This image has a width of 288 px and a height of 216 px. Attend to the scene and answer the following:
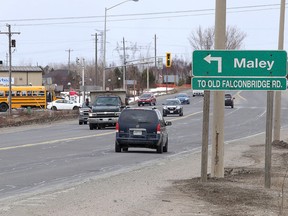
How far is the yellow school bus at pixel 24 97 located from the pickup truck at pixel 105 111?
118 feet

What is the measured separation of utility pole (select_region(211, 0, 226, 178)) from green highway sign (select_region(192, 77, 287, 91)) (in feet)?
4.34

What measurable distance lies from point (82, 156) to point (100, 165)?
361 centimetres

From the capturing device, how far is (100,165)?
2070cm

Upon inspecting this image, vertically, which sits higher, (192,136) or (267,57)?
(267,57)

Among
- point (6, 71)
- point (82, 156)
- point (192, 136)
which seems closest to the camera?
point (82, 156)

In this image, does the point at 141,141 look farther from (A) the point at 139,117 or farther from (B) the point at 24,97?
(B) the point at 24,97

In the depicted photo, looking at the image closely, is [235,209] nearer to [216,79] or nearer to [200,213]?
[200,213]

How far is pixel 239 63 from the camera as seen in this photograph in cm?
1338

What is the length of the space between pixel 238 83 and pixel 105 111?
29.9 meters

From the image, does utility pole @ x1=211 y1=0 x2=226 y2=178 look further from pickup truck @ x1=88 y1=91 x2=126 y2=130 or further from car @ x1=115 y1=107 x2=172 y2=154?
pickup truck @ x1=88 y1=91 x2=126 y2=130

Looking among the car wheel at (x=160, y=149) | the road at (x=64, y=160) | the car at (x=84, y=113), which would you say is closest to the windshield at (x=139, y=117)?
the car wheel at (x=160, y=149)

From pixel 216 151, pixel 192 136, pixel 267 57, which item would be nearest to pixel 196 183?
pixel 216 151

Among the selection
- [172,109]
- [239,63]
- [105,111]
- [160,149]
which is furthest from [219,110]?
[172,109]

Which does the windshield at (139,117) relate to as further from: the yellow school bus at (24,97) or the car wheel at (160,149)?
the yellow school bus at (24,97)
